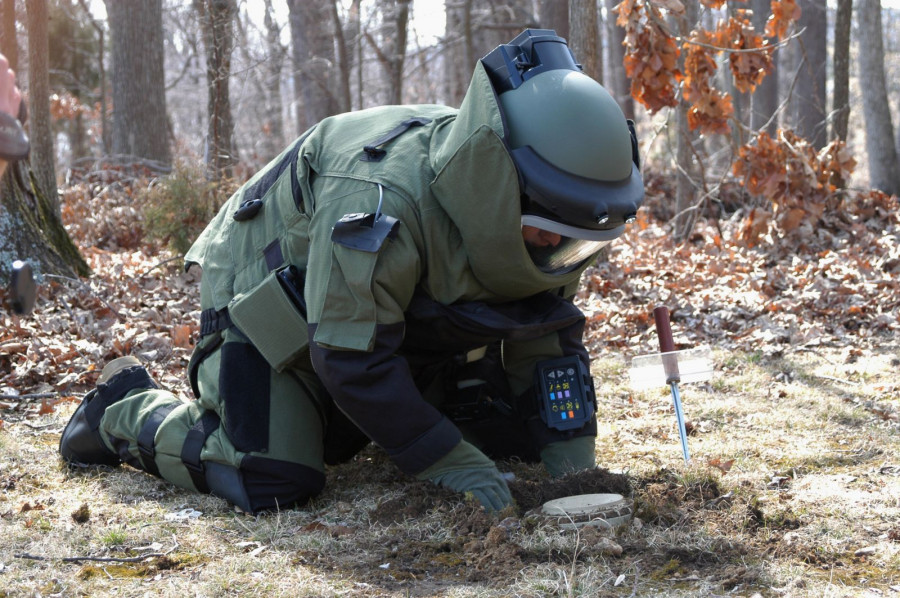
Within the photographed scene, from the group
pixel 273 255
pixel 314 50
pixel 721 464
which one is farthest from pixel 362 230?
pixel 314 50

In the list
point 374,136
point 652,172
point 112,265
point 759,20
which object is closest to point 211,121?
point 112,265

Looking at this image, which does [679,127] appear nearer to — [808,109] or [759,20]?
[808,109]

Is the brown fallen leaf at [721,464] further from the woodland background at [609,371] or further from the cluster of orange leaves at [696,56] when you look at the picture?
the cluster of orange leaves at [696,56]

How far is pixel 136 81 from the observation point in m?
10.6

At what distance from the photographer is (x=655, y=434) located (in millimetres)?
3977

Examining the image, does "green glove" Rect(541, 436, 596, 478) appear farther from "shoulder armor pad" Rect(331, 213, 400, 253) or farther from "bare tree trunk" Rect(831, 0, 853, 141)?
"bare tree trunk" Rect(831, 0, 853, 141)

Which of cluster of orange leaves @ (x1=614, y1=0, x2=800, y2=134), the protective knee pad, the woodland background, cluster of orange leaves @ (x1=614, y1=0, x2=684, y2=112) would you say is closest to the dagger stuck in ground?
the woodland background

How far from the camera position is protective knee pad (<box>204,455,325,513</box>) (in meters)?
3.19

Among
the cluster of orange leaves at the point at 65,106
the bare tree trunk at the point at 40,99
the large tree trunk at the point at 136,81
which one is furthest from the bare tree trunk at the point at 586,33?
the cluster of orange leaves at the point at 65,106

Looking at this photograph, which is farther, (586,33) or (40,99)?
(586,33)

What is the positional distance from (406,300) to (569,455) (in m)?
0.96

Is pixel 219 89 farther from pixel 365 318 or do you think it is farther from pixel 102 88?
pixel 102 88

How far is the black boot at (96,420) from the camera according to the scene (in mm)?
3627

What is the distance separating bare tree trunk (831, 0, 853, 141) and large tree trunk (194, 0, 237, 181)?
19.4 ft
